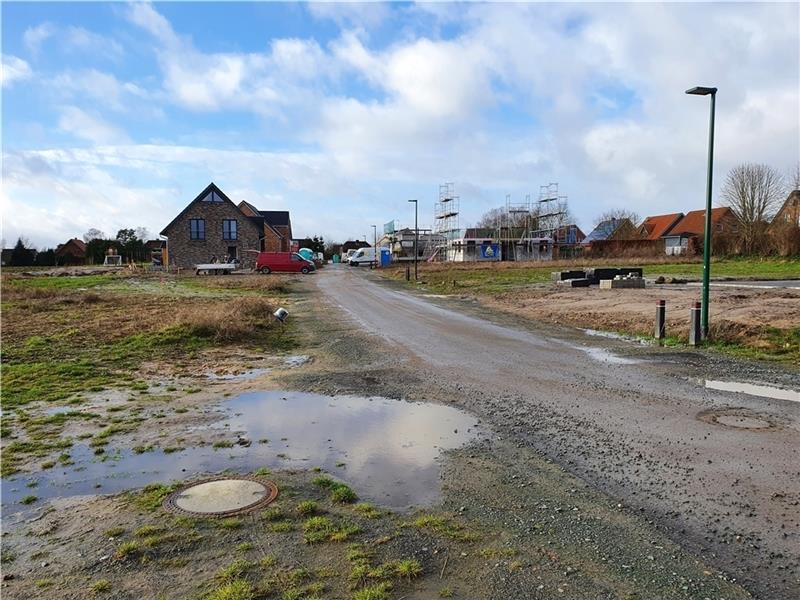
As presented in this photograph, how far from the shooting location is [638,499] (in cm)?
489

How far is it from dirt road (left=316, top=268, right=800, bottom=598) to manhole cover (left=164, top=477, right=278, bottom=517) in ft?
9.37

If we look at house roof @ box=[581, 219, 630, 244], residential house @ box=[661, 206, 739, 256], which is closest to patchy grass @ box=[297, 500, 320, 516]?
residential house @ box=[661, 206, 739, 256]

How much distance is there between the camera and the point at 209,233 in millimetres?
65062

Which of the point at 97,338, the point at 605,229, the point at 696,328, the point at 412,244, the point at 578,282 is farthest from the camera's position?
the point at 605,229

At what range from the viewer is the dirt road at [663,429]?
4.27m

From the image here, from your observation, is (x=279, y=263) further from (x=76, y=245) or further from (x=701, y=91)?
(x=76, y=245)

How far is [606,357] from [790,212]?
53.3 meters

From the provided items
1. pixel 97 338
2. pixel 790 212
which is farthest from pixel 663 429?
pixel 790 212

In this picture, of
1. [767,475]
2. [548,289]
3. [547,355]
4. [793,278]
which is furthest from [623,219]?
[767,475]

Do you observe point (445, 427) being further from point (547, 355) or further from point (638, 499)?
point (547, 355)

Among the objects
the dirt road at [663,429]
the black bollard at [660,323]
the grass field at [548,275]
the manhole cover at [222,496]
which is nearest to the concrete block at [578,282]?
the grass field at [548,275]

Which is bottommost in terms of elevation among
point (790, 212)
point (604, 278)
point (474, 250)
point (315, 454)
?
point (315, 454)

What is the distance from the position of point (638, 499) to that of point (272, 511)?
298 centimetres

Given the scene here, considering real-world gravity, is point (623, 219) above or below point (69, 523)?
above
